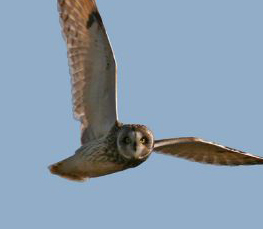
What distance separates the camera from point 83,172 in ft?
35.5

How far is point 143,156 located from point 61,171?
3.48 ft

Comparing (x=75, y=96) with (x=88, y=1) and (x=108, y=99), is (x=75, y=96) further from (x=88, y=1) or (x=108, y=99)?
(x=88, y=1)

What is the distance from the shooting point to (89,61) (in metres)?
10.6

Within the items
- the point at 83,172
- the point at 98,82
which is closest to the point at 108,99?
the point at 98,82

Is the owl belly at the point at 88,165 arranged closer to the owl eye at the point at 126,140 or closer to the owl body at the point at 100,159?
the owl body at the point at 100,159

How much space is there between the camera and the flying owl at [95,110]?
10.4 m

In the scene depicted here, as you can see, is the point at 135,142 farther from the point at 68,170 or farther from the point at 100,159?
the point at 68,170

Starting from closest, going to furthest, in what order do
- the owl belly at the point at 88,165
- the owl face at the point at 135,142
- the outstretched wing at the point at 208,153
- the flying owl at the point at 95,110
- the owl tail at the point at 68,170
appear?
the owl face at the point at 135,142
the flying owl at the point at 95,110
the owl belly at the point at 88,165
the owl tail at the point at 68,170
the outstretched wing at the point at 208,153

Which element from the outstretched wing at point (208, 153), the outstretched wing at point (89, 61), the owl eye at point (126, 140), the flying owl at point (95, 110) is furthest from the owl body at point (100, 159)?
the outstretched wing at point (208, 153)

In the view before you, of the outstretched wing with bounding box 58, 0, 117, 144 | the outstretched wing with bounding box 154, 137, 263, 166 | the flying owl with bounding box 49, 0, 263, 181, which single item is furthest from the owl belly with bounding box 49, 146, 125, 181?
the outstretched wing with bounding box 154, 137, 263, 166

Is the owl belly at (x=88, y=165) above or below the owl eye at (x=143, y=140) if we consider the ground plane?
below

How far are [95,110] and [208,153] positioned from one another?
163 centimetres

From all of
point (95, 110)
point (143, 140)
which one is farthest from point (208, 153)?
point (95, 110)

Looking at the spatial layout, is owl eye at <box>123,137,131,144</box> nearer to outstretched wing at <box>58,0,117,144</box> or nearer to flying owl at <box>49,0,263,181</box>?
flying owl at <box>49,0,263,181</box>
